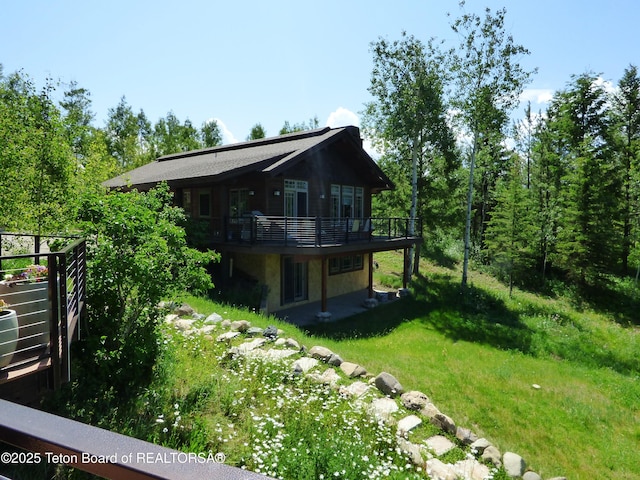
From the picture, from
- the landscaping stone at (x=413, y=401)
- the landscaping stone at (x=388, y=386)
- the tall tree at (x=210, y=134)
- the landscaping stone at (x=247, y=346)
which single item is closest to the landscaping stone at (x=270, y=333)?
the landscaping stone at (x=247, y=346)

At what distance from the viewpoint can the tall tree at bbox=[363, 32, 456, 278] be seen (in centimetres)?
1959

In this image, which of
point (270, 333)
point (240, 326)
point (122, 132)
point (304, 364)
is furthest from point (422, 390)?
point (122, 132)

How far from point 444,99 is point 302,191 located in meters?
9.95

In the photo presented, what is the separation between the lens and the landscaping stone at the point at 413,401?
7059 millimetres

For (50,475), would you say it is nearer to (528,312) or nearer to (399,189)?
(528,312)

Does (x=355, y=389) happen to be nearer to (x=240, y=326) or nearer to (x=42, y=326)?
(x=240, y=326)

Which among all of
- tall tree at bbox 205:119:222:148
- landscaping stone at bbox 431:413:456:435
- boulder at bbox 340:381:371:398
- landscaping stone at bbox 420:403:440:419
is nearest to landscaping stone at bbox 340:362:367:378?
boulder at bbox 340:381:371:398

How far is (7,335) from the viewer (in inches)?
143

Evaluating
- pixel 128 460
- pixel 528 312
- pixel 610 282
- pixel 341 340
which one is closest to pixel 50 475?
pixel 128 460

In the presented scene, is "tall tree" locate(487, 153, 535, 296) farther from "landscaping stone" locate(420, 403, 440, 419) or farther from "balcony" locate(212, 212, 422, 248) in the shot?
"landscaping stone" locate(420, 403, 440, 419)

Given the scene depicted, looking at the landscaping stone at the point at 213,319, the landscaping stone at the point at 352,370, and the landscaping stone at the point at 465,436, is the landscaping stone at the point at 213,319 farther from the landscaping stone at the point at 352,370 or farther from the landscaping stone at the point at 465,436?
the landscaping stone at the point at 465,436

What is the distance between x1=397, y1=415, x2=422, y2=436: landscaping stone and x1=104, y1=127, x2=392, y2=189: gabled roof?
8.31 m

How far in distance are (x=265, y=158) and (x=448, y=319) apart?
9.68m

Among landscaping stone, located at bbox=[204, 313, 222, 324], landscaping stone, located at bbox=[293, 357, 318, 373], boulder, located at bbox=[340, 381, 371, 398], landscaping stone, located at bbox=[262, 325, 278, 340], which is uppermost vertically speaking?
landscaping stone, located at bbox=[204, 313, 222, 324]
